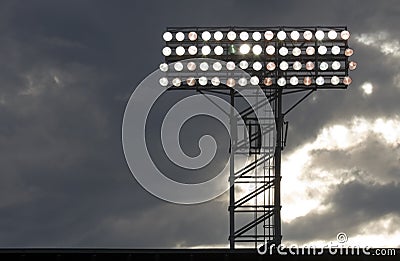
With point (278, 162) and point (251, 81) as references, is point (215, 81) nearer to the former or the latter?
point (251, 81)

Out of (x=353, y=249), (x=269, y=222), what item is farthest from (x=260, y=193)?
(x=353, y=249)

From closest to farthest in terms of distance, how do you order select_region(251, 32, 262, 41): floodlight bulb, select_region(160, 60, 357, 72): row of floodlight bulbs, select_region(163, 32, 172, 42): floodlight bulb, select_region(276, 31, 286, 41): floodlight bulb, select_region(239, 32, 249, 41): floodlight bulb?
1. select_region(160, 60, 357, 72): row of floodlight bulbs
2. select_region(239, 32, 249, 41): floodlight bulb
3. select_region(276, 31, 286, 41): floodlight bulb
4. select_region(163, 32, 172, 42): floodlight bulb
5. select_region(251, 32, 262, 41): floodlight bulb

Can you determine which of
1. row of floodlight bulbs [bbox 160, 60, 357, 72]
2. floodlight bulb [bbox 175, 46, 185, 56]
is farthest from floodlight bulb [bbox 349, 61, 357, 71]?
floodlight bulb [bbox 175, 46, 185, 56]

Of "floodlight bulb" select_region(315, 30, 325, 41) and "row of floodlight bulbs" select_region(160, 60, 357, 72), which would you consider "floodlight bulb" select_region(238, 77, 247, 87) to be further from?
"floodlight bulb" select_region(315, 30, 325, 41)

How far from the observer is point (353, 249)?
73.6 m

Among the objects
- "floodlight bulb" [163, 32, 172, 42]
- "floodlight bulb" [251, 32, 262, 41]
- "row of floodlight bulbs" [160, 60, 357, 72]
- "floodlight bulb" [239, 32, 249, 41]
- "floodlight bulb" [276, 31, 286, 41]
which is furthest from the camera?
"floodlight bulb" [251, 32, 262, 41]

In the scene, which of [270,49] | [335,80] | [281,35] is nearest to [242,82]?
[270,49]

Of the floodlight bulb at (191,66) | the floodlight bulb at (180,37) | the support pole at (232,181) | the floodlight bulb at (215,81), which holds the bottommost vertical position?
the support pole at (232,181)

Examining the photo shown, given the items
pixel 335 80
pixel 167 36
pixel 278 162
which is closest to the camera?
pixel 335 80

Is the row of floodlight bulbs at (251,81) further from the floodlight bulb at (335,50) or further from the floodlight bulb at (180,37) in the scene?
the floodlight bulb at (180,37)

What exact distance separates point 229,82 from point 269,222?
5.46 meters

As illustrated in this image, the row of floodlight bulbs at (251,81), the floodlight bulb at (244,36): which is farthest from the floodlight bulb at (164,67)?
the floodlight bulb at (244,36)

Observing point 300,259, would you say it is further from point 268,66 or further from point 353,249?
point 268,66

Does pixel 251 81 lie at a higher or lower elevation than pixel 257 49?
lower
